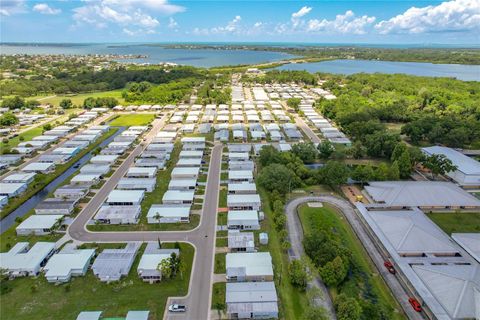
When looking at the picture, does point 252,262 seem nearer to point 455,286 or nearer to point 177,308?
point 177,308

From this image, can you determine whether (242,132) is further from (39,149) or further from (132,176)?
(39,149)

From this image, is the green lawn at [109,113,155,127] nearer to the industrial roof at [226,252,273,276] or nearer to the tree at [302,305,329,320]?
the industrial roof at [226,252,273,276]

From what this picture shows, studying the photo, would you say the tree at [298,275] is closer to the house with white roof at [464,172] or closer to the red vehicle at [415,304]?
the red vehicle at [415,304]

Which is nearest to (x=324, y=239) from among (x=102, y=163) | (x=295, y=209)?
(x=295, y=209)

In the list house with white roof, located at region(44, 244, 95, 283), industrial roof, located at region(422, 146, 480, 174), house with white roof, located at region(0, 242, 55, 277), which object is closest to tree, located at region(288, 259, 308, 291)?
house with white roof, located at region(44, 244, 95, 283)

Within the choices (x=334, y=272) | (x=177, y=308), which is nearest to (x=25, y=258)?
(x=177, y=308)

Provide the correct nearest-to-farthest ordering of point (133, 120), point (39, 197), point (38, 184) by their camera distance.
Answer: point (39, 197)
point (38, 184)
point (133, 120)
